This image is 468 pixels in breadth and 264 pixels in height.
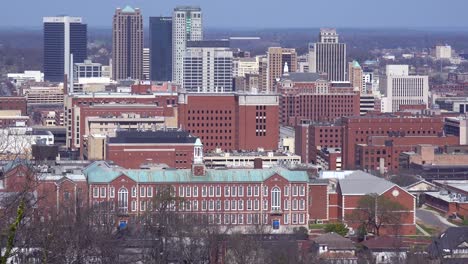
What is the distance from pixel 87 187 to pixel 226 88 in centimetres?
5377

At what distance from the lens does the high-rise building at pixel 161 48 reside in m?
119

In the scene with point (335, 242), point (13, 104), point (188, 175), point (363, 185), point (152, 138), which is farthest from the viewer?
point (13, 104)

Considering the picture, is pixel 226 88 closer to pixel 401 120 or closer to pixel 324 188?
pixel 401 120

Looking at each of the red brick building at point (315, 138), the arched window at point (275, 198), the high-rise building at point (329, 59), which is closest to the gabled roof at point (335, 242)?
the arched window at point (275, 198)

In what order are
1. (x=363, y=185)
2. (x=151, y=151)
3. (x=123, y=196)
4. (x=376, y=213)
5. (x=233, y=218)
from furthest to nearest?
(x=151, y=151) < (x=363, y=185) < (x=123, y=196) < (x=233, y=218) < (x=376, y=213)

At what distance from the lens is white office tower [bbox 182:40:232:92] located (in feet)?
317

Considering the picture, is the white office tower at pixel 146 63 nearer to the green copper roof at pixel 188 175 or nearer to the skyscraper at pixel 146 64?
the skyscraper at pixel 146 64

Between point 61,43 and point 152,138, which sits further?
point 61,43

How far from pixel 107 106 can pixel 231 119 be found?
5.18m

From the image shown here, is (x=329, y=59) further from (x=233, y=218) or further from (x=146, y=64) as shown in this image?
(x=233, y=218)

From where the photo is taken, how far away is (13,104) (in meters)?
78.2

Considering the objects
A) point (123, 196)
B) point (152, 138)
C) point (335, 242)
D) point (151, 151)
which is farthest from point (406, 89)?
point (335, 242)

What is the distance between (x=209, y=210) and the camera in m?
42.4

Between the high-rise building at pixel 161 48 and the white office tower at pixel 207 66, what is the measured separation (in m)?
17.6
